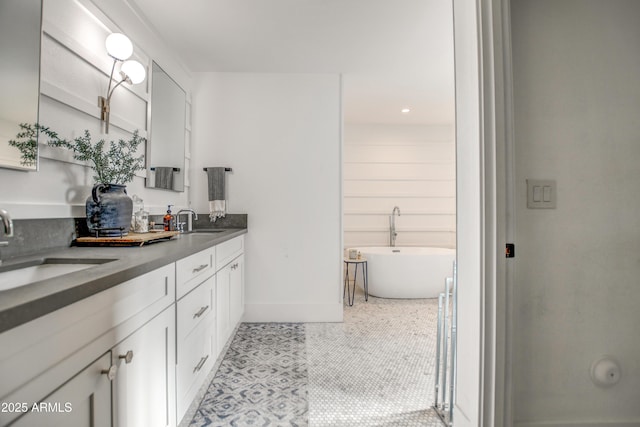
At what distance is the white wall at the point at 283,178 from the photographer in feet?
10.2

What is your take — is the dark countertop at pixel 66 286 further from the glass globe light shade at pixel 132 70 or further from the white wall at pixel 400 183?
the white wall at pixel 400 183

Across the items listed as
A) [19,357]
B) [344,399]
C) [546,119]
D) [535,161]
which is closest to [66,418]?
[19,357]

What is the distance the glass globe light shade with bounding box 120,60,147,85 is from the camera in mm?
1814

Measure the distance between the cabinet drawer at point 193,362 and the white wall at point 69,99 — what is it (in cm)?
84

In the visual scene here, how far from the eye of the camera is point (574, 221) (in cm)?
127

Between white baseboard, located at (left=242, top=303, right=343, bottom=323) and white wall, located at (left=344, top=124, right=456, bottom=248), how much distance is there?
188 centimetres

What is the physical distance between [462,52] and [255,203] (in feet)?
7.54

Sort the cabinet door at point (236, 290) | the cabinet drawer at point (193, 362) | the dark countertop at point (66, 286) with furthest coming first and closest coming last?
the cabinet door at point (236, 290), the cabinet drawer at point (193, 362), the dark countertop at point (66, 286)

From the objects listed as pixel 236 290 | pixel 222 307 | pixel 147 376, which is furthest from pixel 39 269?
pixel 236 290

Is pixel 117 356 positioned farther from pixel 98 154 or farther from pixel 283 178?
pixel 283 178

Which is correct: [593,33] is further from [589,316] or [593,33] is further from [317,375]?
[317,375]

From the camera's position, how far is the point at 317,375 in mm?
2080

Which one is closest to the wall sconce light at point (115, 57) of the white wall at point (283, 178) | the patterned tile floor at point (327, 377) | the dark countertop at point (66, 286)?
the dark countertop at point (66, 286)

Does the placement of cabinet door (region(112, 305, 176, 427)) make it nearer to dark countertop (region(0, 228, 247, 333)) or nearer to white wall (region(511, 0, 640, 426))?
dark countertop (region(0, 228, 247, 333))
